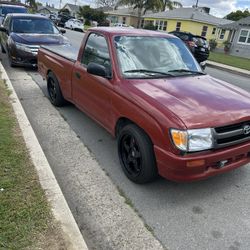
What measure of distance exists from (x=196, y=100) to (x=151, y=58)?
3.71 feet

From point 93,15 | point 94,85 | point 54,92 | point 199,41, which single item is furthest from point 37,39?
point 93,15

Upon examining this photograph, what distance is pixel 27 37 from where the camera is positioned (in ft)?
31.6

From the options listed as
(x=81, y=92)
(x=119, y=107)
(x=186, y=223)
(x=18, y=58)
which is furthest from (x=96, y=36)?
(x=18, y=58)

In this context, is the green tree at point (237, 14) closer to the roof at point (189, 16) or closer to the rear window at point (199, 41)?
the roof at point (189, 16)

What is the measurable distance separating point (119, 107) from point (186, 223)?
1577 millimetres

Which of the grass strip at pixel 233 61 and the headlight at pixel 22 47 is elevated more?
the headlight at pixel 22 47

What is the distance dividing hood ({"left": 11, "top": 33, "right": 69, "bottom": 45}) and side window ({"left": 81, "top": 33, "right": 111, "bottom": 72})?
5185 mm

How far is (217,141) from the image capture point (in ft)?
10.2

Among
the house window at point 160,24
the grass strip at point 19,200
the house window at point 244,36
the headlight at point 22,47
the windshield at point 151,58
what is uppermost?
the windshield at point 151,58

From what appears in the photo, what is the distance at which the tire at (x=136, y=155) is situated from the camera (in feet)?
11.0

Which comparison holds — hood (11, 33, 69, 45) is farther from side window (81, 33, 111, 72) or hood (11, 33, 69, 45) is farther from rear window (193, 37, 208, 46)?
rear window (193, 37, 208, 46)

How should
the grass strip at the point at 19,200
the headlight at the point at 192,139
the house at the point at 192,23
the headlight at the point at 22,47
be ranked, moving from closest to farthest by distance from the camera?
the grass strip at the point at 19,200 → the headlight at the point at 192,139 → the headlight at the point at 22,47 → the house at the point at 192,23

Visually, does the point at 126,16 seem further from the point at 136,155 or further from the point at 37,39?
the point at 136,155

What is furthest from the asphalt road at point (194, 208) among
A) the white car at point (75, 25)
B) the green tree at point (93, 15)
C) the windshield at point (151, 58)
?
the green tree at point (93, 15)
